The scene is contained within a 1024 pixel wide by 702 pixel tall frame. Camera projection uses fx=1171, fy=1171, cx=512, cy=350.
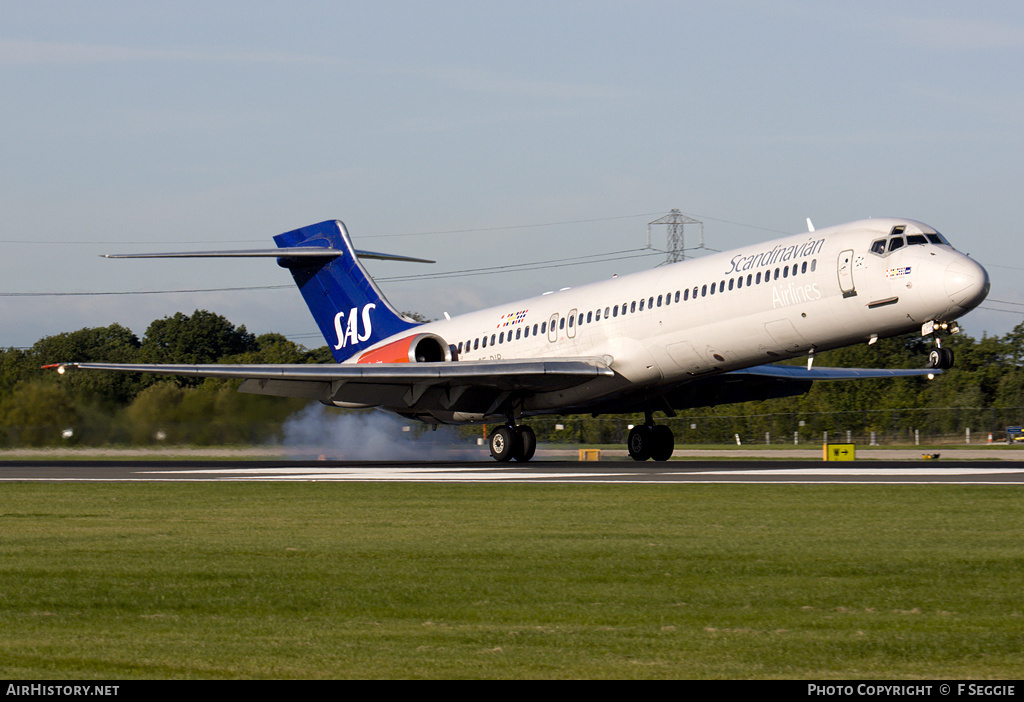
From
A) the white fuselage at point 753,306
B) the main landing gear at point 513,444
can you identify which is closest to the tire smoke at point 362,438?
the main landing gear at point 513,444

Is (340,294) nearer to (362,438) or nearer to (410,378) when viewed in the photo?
(362,438)

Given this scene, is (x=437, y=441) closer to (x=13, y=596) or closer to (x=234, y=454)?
(x=234, y=454)

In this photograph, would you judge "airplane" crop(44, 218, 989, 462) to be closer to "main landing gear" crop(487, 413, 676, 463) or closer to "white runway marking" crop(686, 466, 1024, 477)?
"main landing gear" crop(487, 413, 676, 463)

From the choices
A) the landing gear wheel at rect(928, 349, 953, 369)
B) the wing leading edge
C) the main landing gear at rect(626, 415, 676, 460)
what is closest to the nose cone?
the landing gear wheel at rect(928, 349, 953, 369)

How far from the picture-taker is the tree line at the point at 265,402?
38.6 metres

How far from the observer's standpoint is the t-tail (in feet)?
127

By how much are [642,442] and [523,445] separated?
13.3ft

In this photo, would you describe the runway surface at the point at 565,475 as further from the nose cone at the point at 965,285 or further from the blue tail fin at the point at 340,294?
the blue tail fin at the point at 340,294

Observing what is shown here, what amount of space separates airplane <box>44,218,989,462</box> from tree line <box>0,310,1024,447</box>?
498 cm

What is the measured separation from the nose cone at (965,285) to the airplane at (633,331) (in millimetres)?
31

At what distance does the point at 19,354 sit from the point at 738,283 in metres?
71.5

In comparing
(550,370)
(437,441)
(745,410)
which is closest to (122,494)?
(550,370)

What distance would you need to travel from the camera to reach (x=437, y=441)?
42656 mm

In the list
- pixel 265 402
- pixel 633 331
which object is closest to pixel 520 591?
pixel 633 331
